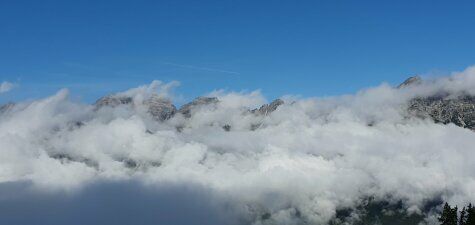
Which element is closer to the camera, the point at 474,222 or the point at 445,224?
the point at 474,222

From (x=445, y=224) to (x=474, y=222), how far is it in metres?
23.8

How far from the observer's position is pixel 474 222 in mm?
168500

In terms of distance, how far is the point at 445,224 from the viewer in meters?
192
